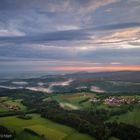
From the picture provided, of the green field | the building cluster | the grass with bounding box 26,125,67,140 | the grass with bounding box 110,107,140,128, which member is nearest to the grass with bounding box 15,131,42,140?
the green field

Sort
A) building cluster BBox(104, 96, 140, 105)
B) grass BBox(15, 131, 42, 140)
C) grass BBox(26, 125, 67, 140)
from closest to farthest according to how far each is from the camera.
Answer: grass BBox(15, 131, 42, 140), grass BBox(26, 125, 67, 140), building cluster BBox(104, 96, 140, 105)

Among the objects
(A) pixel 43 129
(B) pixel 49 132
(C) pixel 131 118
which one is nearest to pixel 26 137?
(B) pixel 49 132

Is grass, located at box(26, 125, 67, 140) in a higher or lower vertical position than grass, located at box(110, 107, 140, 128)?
higher

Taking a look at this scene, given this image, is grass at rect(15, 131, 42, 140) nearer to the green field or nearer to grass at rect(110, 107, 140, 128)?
the green field

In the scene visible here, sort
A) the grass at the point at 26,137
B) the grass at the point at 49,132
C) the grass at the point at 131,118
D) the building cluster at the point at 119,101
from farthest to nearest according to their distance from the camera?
1. the building cluster at the point at 119,101
2. the grass at the point at 131,118
3. the grass at the point at 49,132
4. the grass at the point at 26,137

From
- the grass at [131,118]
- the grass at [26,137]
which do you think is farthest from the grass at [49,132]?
the grass at [131,118]

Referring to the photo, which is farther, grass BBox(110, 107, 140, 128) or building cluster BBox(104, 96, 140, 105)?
building cluster BBox(104, 96, 140, 105)

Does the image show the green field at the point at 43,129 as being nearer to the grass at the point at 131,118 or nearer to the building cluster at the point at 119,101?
the grass at the point at 131,118
